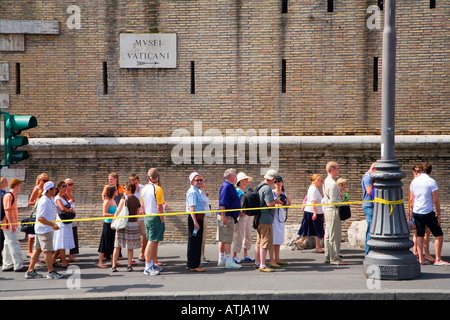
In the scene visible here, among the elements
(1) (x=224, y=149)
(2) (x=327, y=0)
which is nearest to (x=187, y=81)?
(1) (x=224, y=149)

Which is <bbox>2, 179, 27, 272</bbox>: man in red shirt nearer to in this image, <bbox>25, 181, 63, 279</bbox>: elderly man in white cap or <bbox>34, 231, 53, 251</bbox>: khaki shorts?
<bbox>25, 181, 63, 279</bbox>: elderly man in white cap

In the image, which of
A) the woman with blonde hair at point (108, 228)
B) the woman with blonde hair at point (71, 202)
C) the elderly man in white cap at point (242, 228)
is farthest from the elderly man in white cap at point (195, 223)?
the woman with blonde hair at point (71, 202)

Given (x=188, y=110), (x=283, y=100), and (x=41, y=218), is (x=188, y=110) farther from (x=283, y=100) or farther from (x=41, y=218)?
(x=41, y=218)

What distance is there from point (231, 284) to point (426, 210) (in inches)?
138

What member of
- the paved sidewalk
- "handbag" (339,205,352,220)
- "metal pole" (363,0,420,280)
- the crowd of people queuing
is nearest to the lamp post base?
"metal pole" (363,0,420,280)

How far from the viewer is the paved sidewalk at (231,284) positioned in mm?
7910

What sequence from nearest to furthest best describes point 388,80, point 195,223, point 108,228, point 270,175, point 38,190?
1. point 388,80
2. point 195,223
3. point 270,175
4. point 108,228
5. point 38,190

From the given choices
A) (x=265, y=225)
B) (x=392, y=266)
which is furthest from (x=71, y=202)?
(x=392, y=266)

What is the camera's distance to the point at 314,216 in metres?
10.7

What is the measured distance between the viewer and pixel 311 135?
40.9ft

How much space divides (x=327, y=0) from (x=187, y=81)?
3518 mm

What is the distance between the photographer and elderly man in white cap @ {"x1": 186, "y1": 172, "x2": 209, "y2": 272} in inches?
373

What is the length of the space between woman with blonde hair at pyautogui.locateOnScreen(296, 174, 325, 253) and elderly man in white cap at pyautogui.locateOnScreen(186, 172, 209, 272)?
232 centimetres

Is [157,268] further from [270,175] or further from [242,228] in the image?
[270,175]
